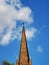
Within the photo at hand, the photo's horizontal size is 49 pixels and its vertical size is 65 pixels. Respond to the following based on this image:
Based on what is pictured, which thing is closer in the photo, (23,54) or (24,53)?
(23,54)

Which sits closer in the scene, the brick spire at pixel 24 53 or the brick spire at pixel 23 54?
the brick spire at pixel 23 54

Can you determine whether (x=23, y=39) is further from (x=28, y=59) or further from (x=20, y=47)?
(x=28, y=59)

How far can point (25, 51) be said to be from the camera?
109 ft

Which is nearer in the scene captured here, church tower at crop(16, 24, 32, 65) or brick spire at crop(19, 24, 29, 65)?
church tower at crop(16, 24, 32, 65)

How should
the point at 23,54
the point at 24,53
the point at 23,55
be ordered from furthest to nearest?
the point at 24,53 < the point at 23,54 < the point at 23,55

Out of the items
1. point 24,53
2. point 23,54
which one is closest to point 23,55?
point 23,54

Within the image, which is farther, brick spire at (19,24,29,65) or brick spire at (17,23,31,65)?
brick spire at (19,24,29,65)

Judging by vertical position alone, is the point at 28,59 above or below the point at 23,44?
below

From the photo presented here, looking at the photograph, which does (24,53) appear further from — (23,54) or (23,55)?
(23,55)

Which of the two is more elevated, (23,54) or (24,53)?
(24,53)

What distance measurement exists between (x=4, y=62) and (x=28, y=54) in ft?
15.3

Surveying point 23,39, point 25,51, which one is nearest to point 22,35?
point 23,39

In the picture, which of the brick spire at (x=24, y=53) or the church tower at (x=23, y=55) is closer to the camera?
the church tower at (x=23, y=55)

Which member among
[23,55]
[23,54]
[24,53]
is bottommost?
[23,55]
